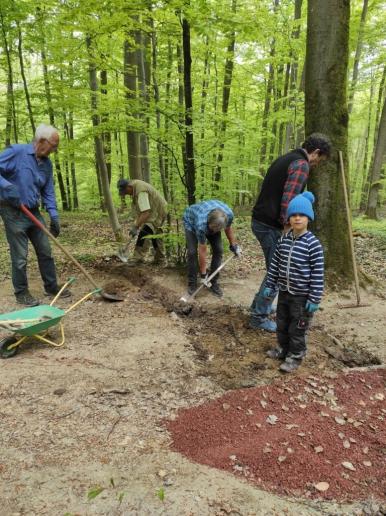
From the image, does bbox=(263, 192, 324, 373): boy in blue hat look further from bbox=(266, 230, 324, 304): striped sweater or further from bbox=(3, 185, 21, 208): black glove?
bbox=(3, 185, 21, 208): black glove

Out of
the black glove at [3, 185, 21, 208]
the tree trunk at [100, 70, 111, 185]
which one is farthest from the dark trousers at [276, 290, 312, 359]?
the tree trunk at [100, 70, 111, 185]

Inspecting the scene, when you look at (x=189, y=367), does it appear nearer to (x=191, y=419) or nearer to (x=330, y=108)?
(x=191, y=419)

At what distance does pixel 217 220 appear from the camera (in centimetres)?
493

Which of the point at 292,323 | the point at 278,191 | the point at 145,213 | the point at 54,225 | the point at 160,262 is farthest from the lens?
the point at 160,262

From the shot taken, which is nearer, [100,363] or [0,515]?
[0,515]

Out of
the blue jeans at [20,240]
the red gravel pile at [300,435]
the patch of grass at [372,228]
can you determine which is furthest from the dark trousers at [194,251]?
the patch of grass at [372,228]

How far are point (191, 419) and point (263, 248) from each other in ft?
7.50

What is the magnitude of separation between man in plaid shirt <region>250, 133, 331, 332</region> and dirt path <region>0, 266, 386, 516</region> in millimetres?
362

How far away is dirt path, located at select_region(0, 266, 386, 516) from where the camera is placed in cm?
216

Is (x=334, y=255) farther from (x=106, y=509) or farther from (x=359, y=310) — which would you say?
(x=106, y=509)

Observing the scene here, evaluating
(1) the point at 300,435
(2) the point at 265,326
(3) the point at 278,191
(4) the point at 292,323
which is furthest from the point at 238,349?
(3) the point at 278,191

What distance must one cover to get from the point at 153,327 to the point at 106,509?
101 inches

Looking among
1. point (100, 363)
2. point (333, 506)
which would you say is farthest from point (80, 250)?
point (333, 506)

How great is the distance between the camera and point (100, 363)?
12.1ft
